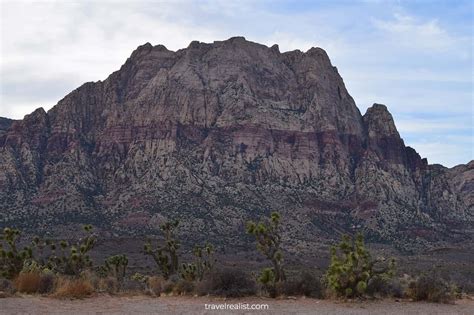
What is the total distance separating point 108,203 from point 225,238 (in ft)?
89.5

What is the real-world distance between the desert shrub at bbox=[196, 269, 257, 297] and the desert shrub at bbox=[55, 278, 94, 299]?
12.9 ft

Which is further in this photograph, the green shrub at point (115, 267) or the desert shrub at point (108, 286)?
the green shrub at point (115, 267)

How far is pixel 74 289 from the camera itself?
1950 cm

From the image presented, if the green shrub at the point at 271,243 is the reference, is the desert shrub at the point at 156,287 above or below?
below

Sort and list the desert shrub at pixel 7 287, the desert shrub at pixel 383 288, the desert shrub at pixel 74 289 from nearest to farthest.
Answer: the desert shrub at pixel 7 287
the desert shrub at pixel 74 289
the desert shrub at pixel 383 288

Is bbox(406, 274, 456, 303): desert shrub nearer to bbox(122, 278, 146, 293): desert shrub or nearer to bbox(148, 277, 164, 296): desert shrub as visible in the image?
bbox(148, 277, 164, 296): desert shrub

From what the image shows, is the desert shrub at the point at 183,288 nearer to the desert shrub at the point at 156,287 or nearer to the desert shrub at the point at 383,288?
the desert shrub at the point at 156,287

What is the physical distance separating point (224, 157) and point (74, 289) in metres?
98.6

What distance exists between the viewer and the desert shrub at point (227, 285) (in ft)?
67.0

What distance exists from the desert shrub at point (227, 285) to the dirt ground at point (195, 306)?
430mm

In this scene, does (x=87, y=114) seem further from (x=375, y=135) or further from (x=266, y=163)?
(x=375, y=135)

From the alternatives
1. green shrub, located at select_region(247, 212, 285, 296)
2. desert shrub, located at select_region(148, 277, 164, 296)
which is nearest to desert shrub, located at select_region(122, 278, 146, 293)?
desert shrub, located at select_region(148, 277, 164, 296)

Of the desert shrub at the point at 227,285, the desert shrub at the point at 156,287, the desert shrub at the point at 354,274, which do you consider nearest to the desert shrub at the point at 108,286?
the desert shrub at the point at 156,287

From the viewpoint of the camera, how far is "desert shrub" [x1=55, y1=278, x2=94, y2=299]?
1916cm
